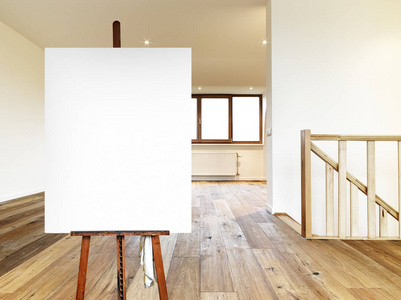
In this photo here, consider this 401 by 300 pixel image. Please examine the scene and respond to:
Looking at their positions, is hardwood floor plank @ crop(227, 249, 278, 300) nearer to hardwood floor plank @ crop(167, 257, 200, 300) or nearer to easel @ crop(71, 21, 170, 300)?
hardwood floor plank @ crop(167, 257, 200, 300)

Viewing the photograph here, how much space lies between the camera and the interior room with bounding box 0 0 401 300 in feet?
3.90

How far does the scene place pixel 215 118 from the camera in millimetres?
6789

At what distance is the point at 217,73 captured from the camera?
5.37 m

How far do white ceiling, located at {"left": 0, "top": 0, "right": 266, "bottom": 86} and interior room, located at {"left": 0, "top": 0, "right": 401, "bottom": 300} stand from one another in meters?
0.02

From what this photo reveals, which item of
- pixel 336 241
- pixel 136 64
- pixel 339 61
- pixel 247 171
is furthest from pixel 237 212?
pixel 247 171

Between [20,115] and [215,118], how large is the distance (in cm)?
433

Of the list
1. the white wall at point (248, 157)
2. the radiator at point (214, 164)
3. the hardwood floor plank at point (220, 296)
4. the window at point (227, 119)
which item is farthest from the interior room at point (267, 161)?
the radiator at point (214, 164)

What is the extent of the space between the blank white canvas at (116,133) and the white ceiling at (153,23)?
2514mm

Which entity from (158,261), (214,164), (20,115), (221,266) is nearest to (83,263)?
(158,261)

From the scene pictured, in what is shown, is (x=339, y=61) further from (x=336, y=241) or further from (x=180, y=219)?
(x=180, y=219)

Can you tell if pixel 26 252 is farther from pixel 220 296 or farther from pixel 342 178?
Result: pixel 342 178

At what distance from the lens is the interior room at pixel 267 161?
3.90 feet

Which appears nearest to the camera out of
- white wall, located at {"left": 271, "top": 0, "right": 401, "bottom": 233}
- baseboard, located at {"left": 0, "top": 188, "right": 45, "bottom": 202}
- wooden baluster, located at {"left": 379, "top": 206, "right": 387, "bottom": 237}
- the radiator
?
wooden baluster, located at {"left": 379, "top": 206, "right": 387, "bottom": 237}

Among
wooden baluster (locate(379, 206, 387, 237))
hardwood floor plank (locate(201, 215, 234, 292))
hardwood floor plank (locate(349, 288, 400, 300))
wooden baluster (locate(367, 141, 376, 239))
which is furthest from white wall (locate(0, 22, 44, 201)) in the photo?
wooden baluster (locate(379, 206, 387, 237))
